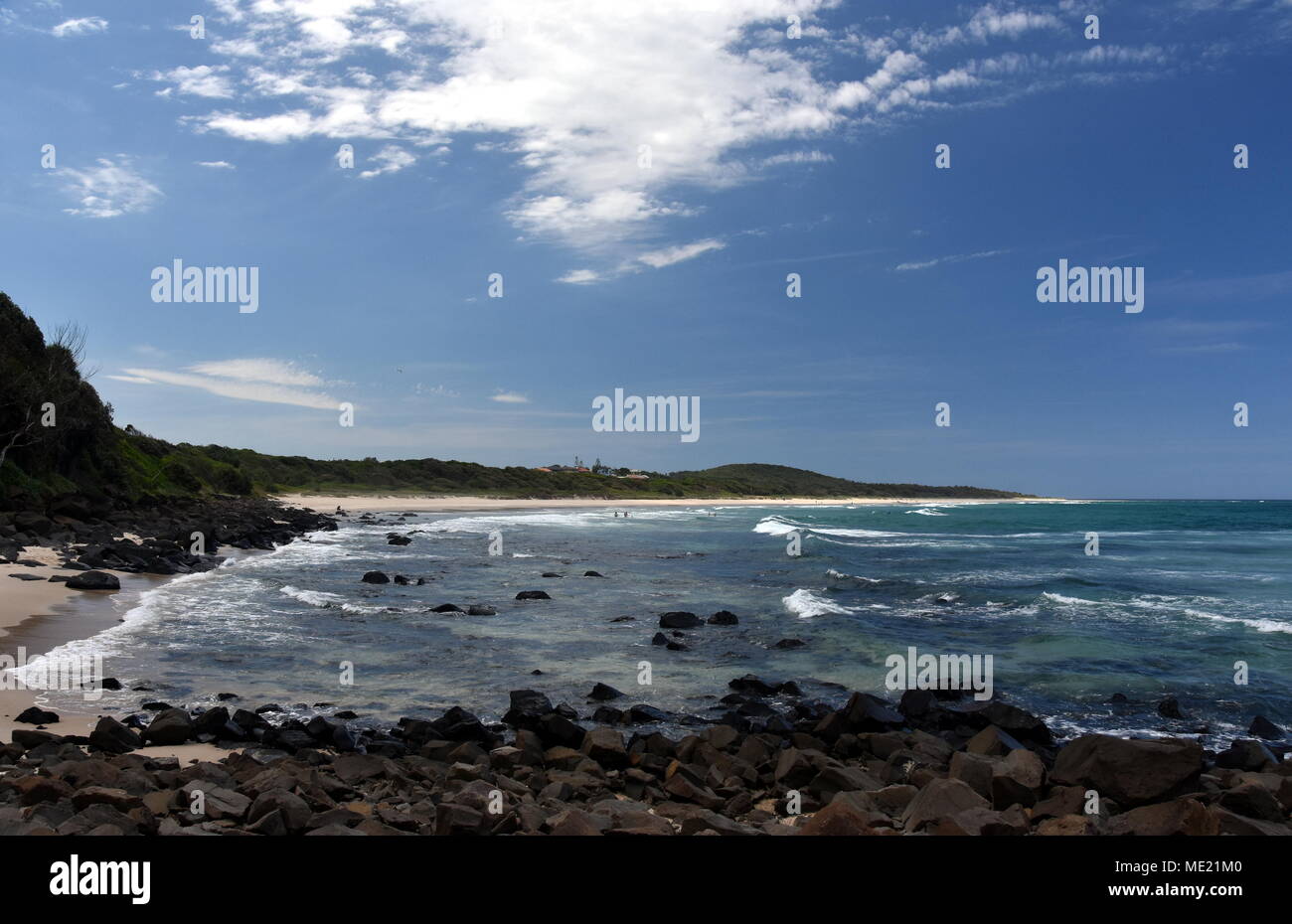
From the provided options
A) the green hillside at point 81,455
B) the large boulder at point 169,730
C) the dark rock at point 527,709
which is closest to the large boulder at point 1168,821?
the dark rock at point 527,709

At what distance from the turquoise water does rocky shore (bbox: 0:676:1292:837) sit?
1682mm

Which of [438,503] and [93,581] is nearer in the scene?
[93,581]

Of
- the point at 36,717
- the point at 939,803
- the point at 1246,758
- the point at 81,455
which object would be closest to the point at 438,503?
the point at 81,455

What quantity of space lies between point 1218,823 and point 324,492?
102646 millimetres

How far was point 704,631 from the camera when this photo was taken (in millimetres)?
19766

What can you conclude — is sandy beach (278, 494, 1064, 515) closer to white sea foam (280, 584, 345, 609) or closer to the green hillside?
the green hillside

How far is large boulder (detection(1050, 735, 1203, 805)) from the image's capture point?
8.28 meters

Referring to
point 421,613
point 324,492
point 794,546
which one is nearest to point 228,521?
point 421,613

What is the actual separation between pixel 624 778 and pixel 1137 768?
5.37 metres

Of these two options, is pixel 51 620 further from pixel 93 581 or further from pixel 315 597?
pixel 315 597

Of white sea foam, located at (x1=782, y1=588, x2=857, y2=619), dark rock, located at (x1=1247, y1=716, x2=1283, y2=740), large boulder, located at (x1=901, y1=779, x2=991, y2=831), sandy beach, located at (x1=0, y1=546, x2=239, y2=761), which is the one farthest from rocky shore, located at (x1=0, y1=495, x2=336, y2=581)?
dark rock, located at (x1=1247, y1=716, x2=1283, y2=740)

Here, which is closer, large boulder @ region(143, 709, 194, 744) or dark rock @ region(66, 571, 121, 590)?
large boulder @ region(143, 709, 194, 744)

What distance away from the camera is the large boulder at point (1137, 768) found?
828cm
